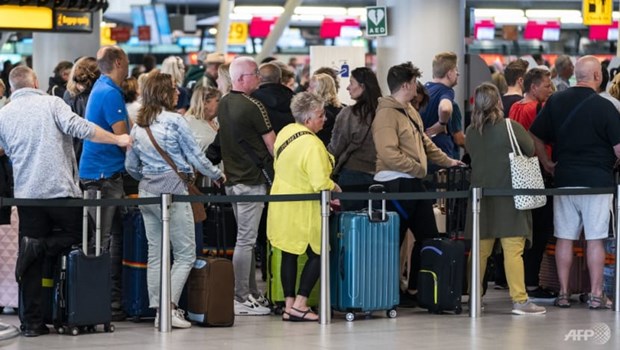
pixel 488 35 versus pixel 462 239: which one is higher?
pixel 488 35

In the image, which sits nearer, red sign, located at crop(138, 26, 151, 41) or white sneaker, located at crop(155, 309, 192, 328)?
white sneaker, located at crop(155, 309, 192, 328)

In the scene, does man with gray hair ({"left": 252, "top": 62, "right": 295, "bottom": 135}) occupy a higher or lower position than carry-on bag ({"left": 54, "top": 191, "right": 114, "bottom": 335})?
higher

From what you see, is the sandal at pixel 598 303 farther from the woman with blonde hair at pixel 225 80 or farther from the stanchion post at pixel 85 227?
the stanchion post at pixel 85 227

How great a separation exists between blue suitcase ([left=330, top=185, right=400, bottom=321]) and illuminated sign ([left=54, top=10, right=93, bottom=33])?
8478mm

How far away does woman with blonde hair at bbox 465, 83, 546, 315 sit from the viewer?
412 inches

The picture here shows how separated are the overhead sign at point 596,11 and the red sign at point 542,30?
16659mm

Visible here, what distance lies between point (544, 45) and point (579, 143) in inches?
1305

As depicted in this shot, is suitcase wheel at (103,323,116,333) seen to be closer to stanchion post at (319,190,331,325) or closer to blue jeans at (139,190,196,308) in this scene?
blue jeans at (139,190,196,308)

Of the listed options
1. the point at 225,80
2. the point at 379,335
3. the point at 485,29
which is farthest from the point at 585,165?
the point at 485,29

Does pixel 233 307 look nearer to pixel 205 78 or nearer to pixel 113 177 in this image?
pixel 113 177

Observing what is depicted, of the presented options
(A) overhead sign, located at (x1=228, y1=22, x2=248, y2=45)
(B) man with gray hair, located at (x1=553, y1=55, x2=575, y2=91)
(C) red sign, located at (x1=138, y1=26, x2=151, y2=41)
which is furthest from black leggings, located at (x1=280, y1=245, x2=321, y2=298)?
(A) overhead sign, located at (x1=228, y1=22, x2=248, y2=45)

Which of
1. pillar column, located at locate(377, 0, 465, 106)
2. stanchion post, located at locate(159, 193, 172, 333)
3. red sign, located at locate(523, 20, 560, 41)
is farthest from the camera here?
red sign, located at locate(523, 20, 560, 41)

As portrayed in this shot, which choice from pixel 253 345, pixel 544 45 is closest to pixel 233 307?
pixel 253 345

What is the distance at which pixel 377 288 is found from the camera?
10.1 m
